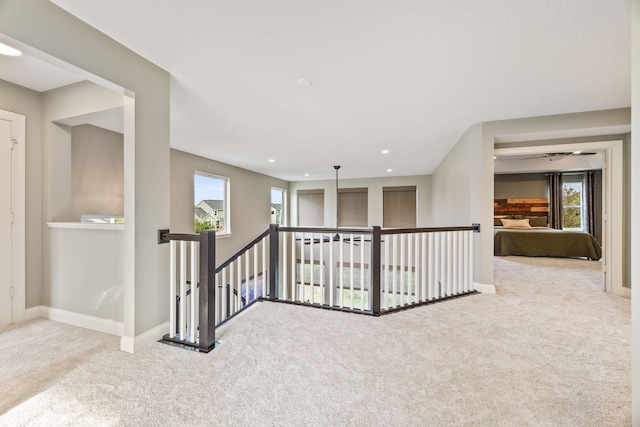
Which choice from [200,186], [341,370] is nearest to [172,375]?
[341,370]

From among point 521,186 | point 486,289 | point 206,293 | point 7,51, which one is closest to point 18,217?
point 7,51

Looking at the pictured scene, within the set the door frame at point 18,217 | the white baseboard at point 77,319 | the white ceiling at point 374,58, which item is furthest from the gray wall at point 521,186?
the door frame at point 18,217

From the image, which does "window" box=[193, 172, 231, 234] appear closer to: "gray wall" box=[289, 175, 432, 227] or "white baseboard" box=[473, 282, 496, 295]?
"gray wall" box=[289, 175, 432, 227]

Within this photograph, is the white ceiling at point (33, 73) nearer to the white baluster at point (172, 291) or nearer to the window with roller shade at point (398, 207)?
the white baluster at point (172, 291)

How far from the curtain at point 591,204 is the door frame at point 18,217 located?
458 inches

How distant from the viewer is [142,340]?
6.45ft

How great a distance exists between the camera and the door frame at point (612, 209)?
10.5 ft

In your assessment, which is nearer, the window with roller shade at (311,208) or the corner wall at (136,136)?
the corner wall at (136,136)

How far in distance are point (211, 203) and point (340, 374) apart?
15.8 feet

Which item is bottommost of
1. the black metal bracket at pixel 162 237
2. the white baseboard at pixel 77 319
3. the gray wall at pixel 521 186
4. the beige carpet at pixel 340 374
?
the beige carpet at pixel 340 374

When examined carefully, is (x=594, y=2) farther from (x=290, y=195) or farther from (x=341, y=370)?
(x=290, y=195)

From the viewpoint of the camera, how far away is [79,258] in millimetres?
2424

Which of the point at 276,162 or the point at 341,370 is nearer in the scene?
the point at 341,370

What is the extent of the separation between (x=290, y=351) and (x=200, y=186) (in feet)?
14.1
